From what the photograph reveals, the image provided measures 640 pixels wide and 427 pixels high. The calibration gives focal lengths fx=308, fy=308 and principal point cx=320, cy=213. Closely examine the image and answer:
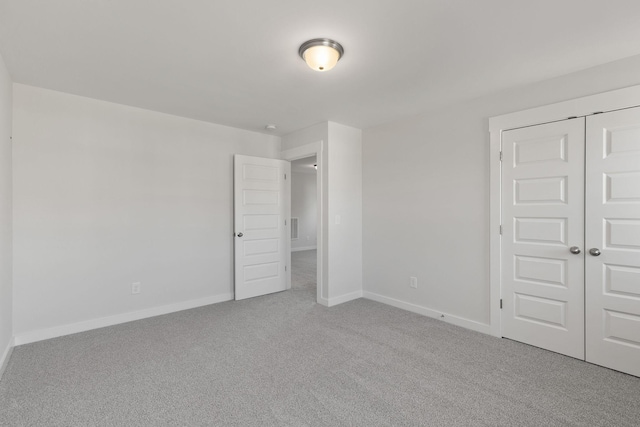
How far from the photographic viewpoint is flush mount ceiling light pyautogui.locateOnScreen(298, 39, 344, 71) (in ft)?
7.01

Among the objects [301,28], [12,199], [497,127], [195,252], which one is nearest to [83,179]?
[12,199]

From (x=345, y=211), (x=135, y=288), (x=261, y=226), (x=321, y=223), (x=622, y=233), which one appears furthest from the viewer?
(x=261, y=226)

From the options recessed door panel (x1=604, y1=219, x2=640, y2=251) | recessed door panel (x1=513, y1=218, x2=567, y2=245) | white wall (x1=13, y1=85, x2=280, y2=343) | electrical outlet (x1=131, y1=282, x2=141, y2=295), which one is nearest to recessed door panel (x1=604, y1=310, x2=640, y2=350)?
recessed door panel (x1=604, y1=219, x2=640, y2=251)

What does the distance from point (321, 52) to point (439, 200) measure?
2.18m

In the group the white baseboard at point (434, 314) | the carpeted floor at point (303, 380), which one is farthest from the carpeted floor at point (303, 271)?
the carpeted floor at point (303, 380)

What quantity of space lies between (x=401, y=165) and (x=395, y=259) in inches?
47.9

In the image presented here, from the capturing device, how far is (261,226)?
177 inches

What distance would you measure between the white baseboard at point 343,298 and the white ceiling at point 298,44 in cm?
245

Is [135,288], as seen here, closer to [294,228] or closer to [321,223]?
[321,223]

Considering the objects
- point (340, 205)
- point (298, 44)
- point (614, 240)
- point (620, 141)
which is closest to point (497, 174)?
point (620, 141)

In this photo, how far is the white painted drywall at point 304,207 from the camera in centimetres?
920

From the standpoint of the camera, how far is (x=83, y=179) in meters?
3.20

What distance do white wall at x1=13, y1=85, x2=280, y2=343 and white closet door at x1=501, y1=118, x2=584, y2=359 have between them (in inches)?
133

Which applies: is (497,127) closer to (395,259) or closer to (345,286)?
(395,259)
